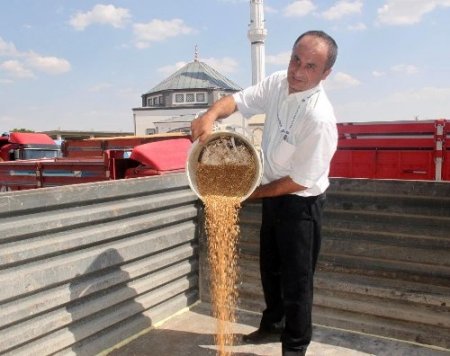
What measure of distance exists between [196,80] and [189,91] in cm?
429

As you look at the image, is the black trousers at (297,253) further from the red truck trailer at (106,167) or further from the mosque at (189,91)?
the mosque at (189,91)

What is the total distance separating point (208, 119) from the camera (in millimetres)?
2705

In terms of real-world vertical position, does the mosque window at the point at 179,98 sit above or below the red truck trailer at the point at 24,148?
above

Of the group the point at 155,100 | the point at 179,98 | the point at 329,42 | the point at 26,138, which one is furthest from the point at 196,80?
the point at 329,42

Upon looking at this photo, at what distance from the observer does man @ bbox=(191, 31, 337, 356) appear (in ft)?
8.09

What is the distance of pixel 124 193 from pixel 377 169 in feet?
20.2

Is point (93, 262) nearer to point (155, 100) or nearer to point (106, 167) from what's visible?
point (106, 167)

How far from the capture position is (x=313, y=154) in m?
2.44

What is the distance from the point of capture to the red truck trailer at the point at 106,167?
3.81m

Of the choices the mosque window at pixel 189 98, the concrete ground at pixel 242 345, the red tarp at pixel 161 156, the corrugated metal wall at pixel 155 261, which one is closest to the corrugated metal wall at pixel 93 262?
the corrugated metal wall at pixel 155 261

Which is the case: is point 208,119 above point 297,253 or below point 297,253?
above

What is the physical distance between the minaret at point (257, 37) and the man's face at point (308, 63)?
3416 cm

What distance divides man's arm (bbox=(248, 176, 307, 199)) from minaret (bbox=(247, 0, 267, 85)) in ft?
112

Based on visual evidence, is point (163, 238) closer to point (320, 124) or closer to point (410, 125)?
point (320, 124)
